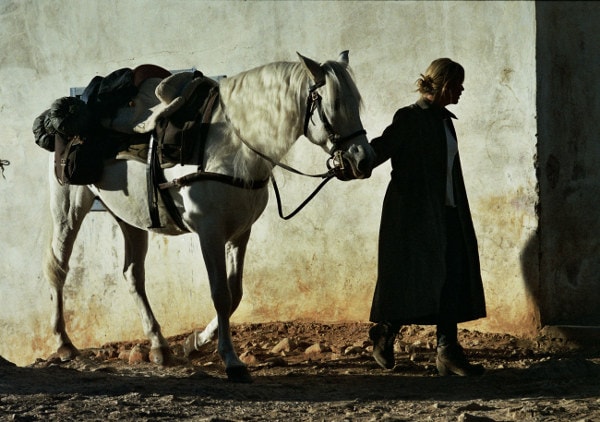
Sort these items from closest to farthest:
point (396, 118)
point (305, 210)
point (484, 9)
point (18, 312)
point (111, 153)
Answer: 1. point (396, 118)
2. point (111, 153)
3. point (484, 9)
4. point (305, 210)
5. point (18, 312)

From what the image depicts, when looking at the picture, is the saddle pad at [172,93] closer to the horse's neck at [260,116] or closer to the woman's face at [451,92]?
the horse's neck at [260,116]

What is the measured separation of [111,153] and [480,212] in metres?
2.66

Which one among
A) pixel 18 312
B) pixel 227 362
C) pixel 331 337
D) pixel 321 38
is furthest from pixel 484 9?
pixel 18 312

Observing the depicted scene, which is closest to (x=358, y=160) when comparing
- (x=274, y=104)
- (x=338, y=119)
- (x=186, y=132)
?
(x=338, y=119)

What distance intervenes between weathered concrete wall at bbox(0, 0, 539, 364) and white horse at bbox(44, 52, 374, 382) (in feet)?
4.91

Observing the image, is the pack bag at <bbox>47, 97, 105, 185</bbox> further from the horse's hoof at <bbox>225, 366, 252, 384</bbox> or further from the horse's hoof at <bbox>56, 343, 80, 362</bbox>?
the horse's hoof at <bbox>225, 366, 252, 384</bbox>

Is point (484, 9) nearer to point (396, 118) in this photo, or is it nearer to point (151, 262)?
point (396, 118)

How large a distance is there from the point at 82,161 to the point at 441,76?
7.48 ft

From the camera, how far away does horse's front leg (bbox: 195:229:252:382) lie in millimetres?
6504

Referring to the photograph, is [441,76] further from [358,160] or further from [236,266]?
[236,266]

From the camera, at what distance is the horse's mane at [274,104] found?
20.1 ft

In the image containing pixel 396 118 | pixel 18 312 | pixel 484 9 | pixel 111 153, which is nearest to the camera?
pixel 396 118

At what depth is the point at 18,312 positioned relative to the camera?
9453mm

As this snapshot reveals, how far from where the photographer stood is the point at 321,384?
6645 mm
